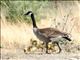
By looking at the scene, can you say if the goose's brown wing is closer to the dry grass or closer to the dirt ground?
the dirt ground

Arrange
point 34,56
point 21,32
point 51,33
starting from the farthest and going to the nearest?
point 21,32 < point 51,33 < point 34,56

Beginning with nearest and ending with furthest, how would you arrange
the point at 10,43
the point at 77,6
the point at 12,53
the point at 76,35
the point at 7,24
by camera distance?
the point at 12,53 < the point at 10,43 < the point at 76,35 < the point at 7,24 < the point at 77,6

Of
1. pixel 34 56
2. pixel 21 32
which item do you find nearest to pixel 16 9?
pixel 21 32

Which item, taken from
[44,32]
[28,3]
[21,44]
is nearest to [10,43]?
[21,44]

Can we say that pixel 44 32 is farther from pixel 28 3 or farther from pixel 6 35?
pixel 28 3

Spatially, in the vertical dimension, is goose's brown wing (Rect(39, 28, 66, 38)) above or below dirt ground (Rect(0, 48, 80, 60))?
above

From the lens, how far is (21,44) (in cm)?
1597

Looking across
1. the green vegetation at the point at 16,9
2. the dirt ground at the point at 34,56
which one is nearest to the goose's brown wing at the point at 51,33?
the dirt ground at the point at 34,56

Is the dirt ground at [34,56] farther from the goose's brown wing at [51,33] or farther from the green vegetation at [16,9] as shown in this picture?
the green vegetation at [16,9]

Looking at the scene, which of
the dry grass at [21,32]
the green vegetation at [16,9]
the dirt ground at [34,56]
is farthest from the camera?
the green vegetation at [16,9]

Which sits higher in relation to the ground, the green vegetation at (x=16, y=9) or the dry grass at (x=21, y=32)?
the green vegetation at (x=16, y=9)

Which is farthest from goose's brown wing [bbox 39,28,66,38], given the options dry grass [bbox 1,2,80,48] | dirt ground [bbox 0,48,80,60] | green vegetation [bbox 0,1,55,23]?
green vegetation [bbox 0,1,55,23]

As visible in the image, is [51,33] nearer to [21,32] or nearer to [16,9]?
[21,32]

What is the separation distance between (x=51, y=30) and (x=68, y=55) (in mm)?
1156
